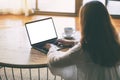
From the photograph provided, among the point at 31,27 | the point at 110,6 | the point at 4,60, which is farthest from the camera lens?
the point at 110,6

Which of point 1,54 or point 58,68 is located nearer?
point 58,68

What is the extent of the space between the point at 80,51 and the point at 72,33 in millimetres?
666

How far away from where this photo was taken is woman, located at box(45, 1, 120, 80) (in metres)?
1.52

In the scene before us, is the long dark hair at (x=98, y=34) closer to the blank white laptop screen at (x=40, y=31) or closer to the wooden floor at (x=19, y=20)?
the blank white laptop screen at (x=40, y=31)

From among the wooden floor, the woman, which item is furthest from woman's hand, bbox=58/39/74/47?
the wooden floor

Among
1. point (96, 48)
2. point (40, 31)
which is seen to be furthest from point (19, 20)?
point (96, 48)

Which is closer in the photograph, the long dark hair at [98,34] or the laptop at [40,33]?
the long dark hair at [98,34]

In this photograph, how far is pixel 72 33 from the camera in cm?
221

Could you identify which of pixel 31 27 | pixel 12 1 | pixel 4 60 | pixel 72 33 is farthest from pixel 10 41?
pixel 12 1

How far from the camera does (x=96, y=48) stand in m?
1.54

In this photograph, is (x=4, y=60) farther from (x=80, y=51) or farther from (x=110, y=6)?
(x=110, y=6)

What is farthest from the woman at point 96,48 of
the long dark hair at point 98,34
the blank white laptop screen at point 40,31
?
the blank white laptop screen at point 40,31

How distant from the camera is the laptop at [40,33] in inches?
79.9

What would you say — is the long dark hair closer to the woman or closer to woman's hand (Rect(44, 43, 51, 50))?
the woman
